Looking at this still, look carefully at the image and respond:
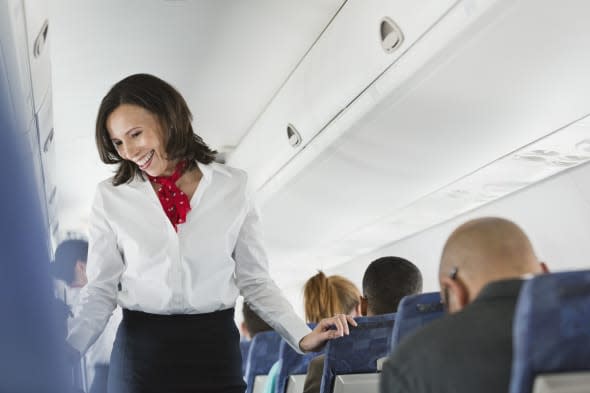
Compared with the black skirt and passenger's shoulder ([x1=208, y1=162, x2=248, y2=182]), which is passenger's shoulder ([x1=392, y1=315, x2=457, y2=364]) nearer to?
the black skirt

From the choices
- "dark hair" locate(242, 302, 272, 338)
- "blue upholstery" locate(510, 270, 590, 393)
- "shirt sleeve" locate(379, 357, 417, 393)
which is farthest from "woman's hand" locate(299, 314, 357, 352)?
"dark hair" locate(242, 302, 272, 338)

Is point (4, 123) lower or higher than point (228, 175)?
lower

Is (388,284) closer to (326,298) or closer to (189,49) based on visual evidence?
(326,298)

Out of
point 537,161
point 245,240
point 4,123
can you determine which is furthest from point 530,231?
point 4,123

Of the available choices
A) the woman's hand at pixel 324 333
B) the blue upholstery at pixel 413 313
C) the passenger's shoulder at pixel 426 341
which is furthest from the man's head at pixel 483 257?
the woman's hand at pixel 324 333

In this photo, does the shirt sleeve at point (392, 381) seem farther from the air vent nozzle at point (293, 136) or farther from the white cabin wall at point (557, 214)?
the air vent nozzle at point (293, 136)

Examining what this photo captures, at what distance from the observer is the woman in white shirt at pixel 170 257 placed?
188 centimetres

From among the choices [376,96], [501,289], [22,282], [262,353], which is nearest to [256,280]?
[501,289]

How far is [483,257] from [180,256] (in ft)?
3.23

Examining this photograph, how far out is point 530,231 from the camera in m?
5.67

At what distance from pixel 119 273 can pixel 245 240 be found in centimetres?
44

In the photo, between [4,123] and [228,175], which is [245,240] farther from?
[4,123]

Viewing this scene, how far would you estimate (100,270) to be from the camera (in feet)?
6.63

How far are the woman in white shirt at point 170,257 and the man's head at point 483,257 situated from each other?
74 cm
